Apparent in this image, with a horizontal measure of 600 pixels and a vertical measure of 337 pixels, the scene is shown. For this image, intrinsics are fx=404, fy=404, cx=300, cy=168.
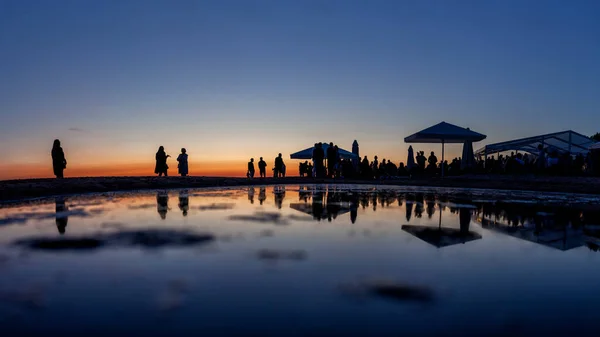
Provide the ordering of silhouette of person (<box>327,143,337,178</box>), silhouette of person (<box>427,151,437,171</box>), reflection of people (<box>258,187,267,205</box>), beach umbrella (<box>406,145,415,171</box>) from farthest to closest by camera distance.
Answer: beach umbrella (<box>406,145,415,171</box>) < silhouette of person (<box>427,151,437,171</box>) < silhouette of person (<box>327,143,337,178</box>) < reflection of people (<box>258,187,267,205</box>)

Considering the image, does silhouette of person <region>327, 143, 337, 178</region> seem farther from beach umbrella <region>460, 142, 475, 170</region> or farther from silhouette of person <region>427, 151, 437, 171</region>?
beach umbrella <region>460, 142, 475, 170</region>

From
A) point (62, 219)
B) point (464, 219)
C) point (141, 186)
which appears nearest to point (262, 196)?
point (62, 219)

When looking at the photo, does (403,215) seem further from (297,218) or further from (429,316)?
(429,316)

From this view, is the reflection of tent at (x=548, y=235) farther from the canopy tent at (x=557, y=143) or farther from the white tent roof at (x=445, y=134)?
the canopy tent at (x=557, y=143)

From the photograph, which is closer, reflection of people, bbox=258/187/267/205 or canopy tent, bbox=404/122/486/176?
reflection of people, bbox=258/187/267/205

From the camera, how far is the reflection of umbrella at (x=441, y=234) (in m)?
5.47

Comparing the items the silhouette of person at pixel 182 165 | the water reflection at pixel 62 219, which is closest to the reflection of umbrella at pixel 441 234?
the water reflection at pixel 62 219

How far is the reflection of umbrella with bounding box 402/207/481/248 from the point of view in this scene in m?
5.47

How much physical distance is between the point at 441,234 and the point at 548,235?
1.59m

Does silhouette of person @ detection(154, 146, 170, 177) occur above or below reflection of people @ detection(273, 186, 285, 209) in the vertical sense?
above

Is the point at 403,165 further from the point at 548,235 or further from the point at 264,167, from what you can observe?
the point at 548,235

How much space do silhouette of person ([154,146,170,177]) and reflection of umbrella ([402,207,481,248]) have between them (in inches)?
826

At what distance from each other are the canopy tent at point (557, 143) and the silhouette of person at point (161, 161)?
22725 millimetres

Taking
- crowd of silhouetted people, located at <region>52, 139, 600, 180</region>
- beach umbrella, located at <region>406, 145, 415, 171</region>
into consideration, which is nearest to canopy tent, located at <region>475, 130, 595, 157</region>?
crowd of silhouetted people, located at <region>52, 139, 600, 180</region>
